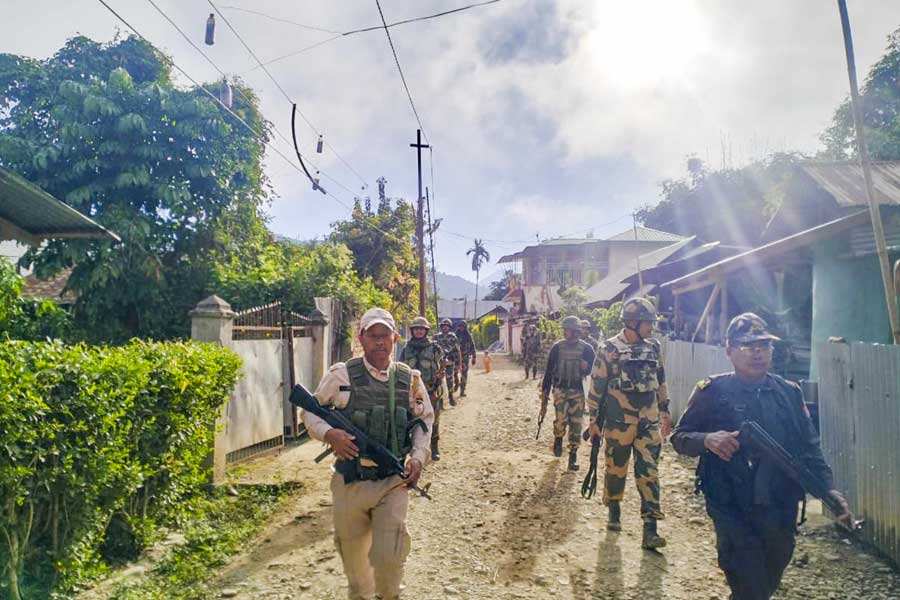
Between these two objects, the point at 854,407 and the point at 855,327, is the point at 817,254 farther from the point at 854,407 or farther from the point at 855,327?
the point at 854,407

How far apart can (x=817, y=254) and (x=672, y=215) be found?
120 feet

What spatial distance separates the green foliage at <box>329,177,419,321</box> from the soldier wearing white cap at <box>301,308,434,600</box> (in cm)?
1946

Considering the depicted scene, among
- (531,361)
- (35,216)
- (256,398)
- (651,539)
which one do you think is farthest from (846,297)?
(531,361)

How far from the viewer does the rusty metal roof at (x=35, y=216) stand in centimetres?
546

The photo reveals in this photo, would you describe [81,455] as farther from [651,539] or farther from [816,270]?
[816,270]

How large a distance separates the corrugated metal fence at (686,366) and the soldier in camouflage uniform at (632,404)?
301cm

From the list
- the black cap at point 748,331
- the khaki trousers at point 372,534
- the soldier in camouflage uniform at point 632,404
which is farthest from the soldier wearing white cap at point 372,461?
the soldier in camouflage uniform at point 632,404

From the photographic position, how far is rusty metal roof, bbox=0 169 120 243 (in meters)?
5.46

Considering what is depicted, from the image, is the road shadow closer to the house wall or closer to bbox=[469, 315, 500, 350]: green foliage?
the house wall

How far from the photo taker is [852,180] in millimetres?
10062

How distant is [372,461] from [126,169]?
9446 mm

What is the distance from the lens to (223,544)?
4.65 metres

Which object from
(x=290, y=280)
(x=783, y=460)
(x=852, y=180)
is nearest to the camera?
(x=783, y=460)

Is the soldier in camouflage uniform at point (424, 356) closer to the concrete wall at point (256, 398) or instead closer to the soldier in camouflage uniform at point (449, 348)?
the concrete wall at point (256, 398)
